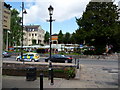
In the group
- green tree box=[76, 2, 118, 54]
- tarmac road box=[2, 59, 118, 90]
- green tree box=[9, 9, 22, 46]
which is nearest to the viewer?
tarmac road box=[2, 59, 118, 90]

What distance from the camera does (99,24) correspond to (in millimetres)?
33125

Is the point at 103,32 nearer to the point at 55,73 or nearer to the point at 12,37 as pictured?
the point at 55,73

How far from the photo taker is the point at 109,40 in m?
34.6

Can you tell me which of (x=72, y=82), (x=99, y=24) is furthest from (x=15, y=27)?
(x=72, y=82)

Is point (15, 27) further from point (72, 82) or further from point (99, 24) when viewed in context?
point (72, 82)

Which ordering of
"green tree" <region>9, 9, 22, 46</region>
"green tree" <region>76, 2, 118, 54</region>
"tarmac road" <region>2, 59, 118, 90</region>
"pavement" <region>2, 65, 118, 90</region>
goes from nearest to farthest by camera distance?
"pavement" <region>2, 65, 118, 90</region> < "tarmac road" <region>2, 59, 118, 90</region> < "green tree" <region>76, 2, 118, 54</region> < "green tree" <region>9, 9, 22, 46</region>

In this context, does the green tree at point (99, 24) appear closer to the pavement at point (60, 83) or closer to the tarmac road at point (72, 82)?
the tarmac road at point (72, 82)

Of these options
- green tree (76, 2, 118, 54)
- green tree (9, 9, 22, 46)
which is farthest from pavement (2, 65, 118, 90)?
green tree (9, 9, 22, 46)

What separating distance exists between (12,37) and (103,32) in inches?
1315

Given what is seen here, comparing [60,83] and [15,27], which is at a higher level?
[15,27]

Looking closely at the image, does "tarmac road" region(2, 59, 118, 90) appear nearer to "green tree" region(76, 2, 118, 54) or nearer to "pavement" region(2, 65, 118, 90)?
"pavement" region(2, 65, 118, 90)

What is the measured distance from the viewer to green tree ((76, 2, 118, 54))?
105 ft

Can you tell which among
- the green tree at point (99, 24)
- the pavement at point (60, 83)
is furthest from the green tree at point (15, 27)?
the pavement at point (60, 83)

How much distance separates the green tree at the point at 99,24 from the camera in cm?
3198
